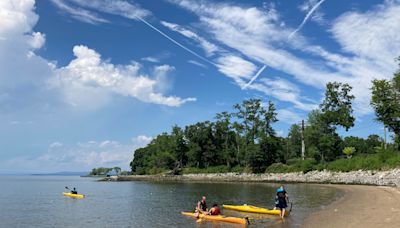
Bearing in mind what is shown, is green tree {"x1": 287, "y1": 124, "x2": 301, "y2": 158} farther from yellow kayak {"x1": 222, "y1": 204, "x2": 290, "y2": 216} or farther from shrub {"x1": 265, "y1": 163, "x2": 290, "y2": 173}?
yellow kayak {"x1": 222, "y1": 204, "x2": 290, "y2": 216}

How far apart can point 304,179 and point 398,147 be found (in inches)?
667

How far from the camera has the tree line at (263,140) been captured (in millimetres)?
66938

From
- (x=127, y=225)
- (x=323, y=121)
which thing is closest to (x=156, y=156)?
(x=323, y=121)

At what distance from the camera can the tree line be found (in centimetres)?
6694

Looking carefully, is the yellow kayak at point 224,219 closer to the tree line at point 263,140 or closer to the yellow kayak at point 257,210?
the yellow kayak at point 257,210

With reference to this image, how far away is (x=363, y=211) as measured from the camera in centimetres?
2623

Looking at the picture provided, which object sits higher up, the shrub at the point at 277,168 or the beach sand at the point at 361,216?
the shrub at the point at 277,168

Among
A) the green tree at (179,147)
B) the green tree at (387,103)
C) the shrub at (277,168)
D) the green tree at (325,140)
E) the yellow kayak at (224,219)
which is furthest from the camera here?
the green tree at (179,147)

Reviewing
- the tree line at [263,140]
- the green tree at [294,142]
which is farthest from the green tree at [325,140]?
the green tree at [294,142]

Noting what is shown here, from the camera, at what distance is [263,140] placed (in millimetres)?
94000

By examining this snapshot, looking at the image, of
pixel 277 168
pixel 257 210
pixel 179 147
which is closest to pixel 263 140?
pixel 277 168

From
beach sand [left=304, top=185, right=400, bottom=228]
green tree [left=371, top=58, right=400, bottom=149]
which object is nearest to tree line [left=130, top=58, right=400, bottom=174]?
green tree [left=371, top=58, right=400, bottom=149]

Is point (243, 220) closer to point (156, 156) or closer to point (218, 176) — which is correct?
point (218, 176)

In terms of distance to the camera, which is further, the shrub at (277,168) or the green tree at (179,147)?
the green tree at (179,147)
